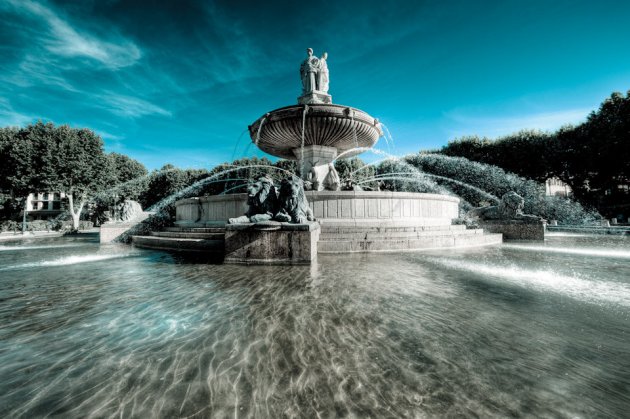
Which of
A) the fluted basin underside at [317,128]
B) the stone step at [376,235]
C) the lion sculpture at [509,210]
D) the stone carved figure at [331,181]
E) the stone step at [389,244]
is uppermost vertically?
the fluted basin underside at [317,128]

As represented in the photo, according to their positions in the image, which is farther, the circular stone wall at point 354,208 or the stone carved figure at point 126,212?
the stone carved figure at point 126,212

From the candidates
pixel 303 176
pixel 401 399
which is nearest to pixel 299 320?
pixel 401 399

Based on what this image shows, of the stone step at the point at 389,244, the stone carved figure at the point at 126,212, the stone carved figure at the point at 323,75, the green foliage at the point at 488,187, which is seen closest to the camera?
the stone step at the point at 389,244

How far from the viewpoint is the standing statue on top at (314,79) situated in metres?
13.6

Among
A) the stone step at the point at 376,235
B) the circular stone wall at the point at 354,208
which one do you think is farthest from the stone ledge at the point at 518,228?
the stone step at the point at 376,235

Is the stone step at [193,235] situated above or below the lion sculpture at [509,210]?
below

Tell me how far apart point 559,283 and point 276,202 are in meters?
5.67

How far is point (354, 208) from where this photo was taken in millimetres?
9328

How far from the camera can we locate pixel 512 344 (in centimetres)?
241

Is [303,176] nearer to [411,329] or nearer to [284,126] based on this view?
[284,126]

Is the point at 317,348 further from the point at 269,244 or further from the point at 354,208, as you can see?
the point at 354,208

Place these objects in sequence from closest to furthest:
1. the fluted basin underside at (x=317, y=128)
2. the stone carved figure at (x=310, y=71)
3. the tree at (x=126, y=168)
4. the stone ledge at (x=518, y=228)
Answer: the fluted basin underside at (x=317, y=128)
the stone ledge at (x=518, y=228)
the stone carved figure at (x=310, y=71)
the tree at (x=126, y=168)

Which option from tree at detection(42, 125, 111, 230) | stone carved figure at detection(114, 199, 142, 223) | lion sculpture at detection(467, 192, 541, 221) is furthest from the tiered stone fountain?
tree at detection(42, 125, 111, 230)

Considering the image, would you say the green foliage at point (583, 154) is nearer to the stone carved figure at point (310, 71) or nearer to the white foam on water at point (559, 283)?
the stone carved figure at point (310, 71)
